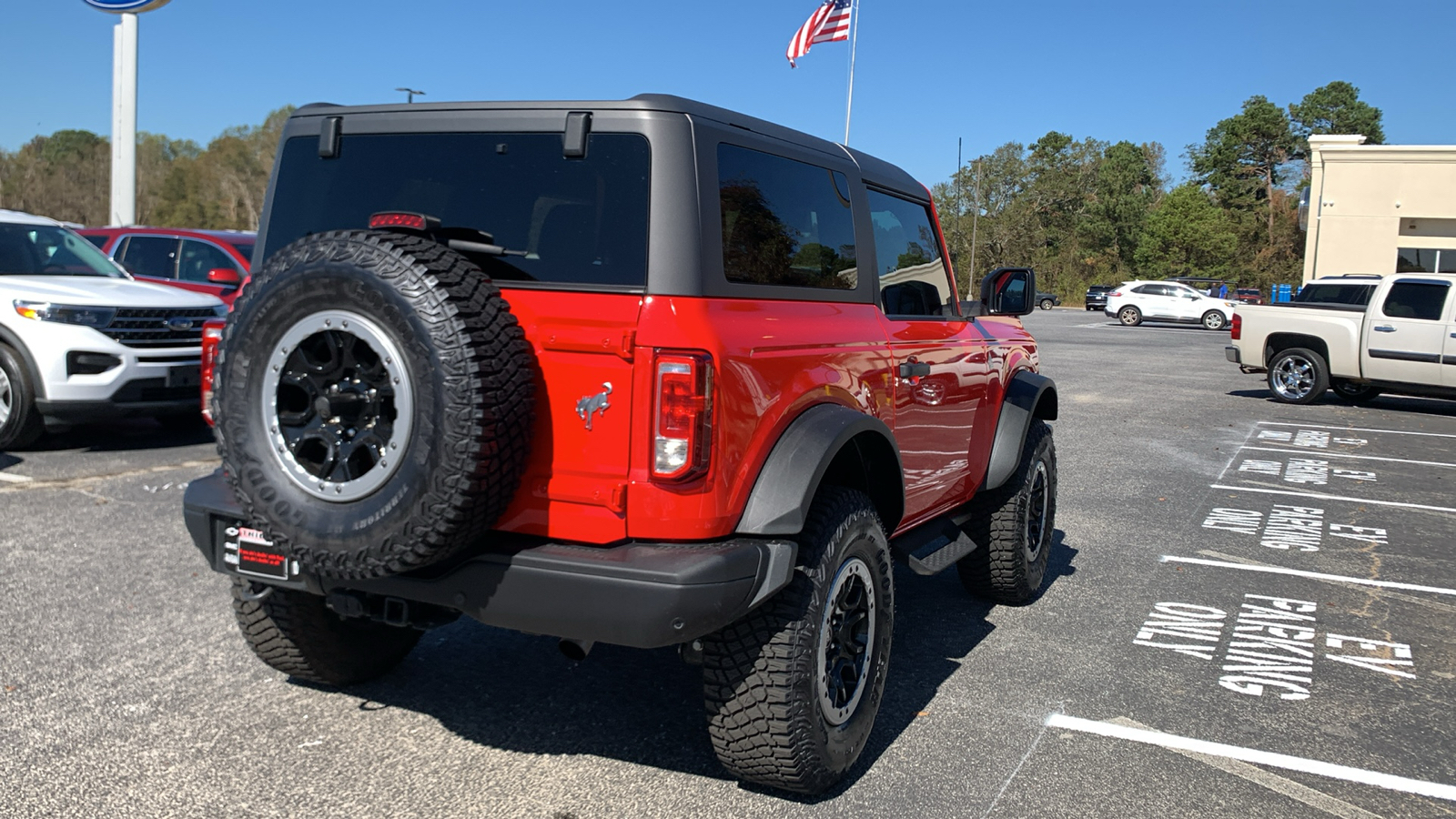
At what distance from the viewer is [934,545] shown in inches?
181

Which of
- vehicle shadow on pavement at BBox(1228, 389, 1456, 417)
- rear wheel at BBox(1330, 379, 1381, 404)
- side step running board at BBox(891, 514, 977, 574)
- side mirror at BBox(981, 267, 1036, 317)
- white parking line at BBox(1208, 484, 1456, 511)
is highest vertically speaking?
side mirror at BBox(981, 267, 1036, 317)

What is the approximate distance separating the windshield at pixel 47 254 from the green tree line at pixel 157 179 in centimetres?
6815

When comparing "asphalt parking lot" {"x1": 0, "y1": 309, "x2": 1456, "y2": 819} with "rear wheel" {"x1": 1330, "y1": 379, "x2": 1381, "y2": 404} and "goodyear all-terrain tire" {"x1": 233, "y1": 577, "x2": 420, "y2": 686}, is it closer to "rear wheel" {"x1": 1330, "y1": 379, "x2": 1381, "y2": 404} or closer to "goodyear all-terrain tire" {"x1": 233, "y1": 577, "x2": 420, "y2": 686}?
"goodyear all-terrain tire" {"x1": 233, "y1": 577, "x2": 420, "y2": 686}

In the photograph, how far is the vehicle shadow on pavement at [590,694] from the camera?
3.76m

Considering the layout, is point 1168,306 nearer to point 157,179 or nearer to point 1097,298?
point 1097,298

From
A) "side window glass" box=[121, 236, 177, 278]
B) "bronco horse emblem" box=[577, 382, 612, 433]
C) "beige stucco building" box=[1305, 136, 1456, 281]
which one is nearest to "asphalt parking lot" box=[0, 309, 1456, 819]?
"bronco horse emblem" box=[577, 382, 612, 433]

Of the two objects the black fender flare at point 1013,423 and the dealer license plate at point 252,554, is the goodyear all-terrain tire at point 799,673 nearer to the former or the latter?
the dealer license plate at point 252,554

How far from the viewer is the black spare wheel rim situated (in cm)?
285

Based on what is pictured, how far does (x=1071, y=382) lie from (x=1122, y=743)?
1463 centimetres

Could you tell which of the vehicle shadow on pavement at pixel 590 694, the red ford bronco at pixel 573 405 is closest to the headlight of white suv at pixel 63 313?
the vehicle shadow on pavement at pixel 590 694

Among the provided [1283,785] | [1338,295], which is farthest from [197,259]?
[1338,295]

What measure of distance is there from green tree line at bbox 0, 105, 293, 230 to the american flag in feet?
194

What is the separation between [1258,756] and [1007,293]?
235cm

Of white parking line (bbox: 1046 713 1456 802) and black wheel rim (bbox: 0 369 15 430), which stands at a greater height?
black wheel rim (bbox: 0 369 15 430)
